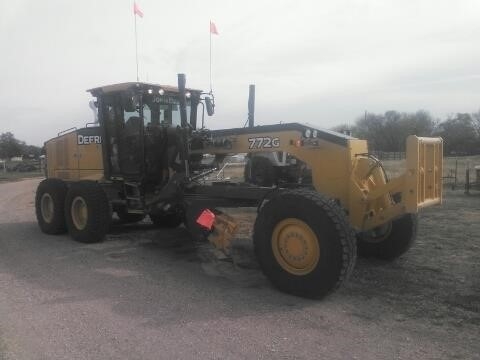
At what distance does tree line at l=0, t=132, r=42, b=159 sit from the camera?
75.1m

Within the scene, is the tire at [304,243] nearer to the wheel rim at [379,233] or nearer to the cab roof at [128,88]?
the wheel rim at [379,233]

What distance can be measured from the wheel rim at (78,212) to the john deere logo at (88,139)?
1174mm

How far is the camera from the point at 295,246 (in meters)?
5.61

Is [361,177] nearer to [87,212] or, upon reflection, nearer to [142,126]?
[142,126]

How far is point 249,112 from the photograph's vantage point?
7.69 metres

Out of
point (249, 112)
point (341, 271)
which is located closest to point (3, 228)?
point (249, 112)

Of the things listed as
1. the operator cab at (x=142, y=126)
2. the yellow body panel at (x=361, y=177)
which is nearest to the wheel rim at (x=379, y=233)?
the yellow body panel at (x=361, y=177)

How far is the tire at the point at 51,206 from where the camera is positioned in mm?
9625

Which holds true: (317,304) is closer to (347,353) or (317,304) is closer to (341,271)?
(341,271)

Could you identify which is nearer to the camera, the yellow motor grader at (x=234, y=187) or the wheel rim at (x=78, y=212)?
the yellow motor grader at (x=234, y=187)

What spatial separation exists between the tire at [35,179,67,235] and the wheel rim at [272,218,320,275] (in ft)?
17.8

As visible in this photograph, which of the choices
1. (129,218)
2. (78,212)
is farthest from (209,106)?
(129,218)

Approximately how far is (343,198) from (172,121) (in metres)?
3.79

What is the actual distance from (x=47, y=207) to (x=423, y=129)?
176ft
